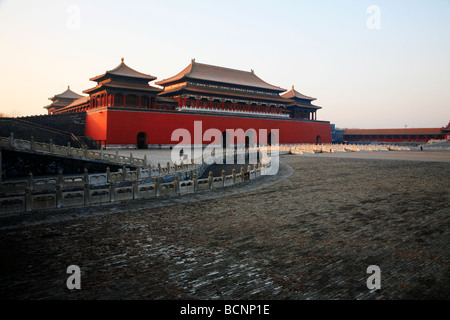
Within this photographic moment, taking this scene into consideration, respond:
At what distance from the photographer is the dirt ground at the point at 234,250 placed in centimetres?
398

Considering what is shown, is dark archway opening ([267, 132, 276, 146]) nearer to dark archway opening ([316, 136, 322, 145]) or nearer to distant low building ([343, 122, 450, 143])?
dark archway opening ([316, 136, 322, 145])

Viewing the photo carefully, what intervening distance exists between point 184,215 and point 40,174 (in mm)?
12829

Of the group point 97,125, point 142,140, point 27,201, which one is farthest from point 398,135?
point 27,201

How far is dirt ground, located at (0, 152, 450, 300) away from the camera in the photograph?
13.1 feet

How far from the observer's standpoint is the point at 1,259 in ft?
16.4

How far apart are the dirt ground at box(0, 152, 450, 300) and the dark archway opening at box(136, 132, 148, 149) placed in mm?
21836

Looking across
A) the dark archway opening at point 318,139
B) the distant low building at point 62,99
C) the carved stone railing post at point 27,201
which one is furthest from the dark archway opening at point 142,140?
the dark archway opening at point 318,139

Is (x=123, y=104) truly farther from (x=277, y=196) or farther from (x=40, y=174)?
(x=277, y=196)

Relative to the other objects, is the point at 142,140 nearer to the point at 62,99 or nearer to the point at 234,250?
the point at 234,250

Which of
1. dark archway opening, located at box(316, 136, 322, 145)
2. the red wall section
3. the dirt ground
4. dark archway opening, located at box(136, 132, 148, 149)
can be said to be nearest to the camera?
the dirt ground

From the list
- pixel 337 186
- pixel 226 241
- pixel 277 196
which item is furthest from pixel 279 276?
pixel 337 186

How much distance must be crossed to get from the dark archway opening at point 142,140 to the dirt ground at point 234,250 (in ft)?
71.6

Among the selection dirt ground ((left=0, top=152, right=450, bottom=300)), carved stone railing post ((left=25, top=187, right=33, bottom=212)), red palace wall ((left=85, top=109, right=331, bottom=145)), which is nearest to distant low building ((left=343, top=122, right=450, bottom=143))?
red palace wall ((left=85, top=109, right=331, bottom=145))

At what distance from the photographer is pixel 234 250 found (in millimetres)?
5383
